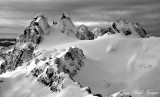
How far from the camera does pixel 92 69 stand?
9356cm

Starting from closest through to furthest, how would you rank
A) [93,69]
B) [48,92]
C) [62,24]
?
[48,92]
[93,69]
[62,24]

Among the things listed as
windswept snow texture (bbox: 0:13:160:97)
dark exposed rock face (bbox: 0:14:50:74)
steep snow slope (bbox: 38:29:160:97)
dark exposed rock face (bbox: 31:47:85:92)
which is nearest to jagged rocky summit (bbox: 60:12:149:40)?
windswept snow texture (bbox: 0:13:160:97)

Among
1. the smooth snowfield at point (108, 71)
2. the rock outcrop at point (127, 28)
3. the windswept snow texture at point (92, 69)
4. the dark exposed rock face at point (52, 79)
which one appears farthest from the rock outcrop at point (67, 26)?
the dark exposed rock face at point (52, 79)

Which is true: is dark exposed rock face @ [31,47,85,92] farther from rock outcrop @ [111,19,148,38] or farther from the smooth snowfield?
rock outcrop @ [111,19,148,38]

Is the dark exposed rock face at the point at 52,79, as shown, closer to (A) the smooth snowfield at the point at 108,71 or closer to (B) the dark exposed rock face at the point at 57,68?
(B) the dark exposed rock face at the point at 57,68

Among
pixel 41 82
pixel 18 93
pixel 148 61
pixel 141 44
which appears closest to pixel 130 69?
pixel 148 61

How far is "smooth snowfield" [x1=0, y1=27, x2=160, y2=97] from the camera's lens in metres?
78.9

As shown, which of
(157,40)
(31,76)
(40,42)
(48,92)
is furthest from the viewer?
(40,42)

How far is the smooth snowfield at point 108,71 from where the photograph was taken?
3105 inches

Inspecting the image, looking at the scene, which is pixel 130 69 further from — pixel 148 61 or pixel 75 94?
pixel 75 94

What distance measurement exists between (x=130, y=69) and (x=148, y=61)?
7.32m

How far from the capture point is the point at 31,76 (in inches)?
3297

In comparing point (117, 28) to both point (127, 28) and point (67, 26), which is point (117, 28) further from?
point (67, 26)

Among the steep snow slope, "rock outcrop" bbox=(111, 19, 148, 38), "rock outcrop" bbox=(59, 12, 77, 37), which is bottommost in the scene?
the steep snow slope
